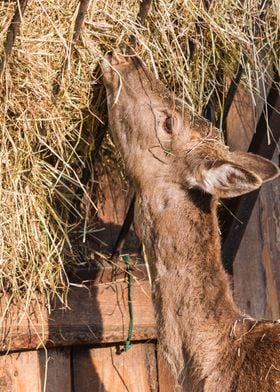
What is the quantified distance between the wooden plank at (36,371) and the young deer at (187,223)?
0.61 m

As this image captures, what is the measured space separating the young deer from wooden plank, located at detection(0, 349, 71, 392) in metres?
0.61

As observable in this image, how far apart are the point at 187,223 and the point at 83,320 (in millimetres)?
720

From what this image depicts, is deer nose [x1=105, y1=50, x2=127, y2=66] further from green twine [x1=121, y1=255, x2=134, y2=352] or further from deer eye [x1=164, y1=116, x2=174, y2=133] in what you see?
green twine [x1=121, y1=255, x2=134, y2=352]

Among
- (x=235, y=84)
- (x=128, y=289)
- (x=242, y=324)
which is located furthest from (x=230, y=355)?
(x=235, y=84)

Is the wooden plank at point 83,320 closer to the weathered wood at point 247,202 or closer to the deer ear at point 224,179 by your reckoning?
the weathered wood at point 247,202

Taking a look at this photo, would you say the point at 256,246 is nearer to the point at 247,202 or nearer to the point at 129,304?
the point at 247,202

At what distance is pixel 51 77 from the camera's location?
5.19 m

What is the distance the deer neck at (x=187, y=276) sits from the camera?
5.30 m

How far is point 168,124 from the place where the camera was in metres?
5.58

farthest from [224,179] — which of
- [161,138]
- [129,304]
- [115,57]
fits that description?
[129,304]

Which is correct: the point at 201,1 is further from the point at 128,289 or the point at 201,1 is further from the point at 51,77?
the point at 128,289

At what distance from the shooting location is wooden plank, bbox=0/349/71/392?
5582 millimetres

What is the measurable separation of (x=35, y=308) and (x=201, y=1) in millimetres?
1593

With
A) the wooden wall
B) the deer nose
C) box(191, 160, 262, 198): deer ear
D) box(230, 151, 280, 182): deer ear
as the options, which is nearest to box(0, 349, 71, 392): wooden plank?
the wooden wall
